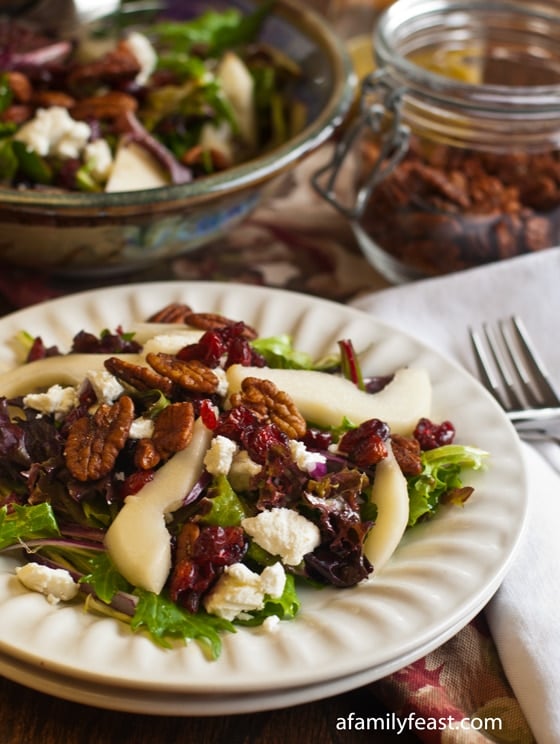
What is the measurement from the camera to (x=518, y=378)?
6.95 ft

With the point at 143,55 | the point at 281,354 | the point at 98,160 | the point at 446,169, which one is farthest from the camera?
the point at 143,55

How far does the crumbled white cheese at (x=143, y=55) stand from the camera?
9.03 feet

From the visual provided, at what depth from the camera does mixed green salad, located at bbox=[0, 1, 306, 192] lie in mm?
2408

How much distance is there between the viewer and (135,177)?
7.95ft

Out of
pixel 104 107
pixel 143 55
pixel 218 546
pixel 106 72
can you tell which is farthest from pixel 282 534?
pixel 143 55

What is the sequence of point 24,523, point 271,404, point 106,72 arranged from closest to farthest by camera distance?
1. point 24,523
2. point 271,404
3. point 106,72

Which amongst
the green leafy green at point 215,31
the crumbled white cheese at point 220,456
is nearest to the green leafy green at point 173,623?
the crumbled white cheese at point 220,456

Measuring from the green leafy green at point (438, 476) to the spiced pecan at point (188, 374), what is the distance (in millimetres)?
376

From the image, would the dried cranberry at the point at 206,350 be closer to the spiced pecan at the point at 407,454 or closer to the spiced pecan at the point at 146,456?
the spiced pecan at the point at 146,456

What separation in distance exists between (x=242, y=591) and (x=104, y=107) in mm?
1576

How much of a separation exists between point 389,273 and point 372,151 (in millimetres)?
345

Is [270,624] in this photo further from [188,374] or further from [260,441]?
[188,374]

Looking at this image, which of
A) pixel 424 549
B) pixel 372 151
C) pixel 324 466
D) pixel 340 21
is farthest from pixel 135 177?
pixel 340 21

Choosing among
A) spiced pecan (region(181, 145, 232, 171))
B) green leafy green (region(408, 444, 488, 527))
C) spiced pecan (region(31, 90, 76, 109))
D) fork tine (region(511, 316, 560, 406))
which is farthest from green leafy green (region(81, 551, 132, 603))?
spiced pecan (region(31, 90, 76, 109))
